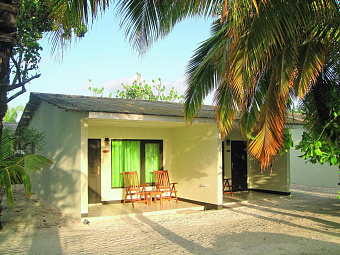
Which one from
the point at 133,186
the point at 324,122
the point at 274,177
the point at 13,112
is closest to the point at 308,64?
the point at 324,122

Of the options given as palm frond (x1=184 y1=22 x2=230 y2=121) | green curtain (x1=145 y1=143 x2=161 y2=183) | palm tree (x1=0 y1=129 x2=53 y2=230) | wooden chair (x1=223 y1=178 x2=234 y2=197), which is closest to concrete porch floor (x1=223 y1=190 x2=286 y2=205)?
wooden chair (x1=223 y1=178 x2=234 y2=197)

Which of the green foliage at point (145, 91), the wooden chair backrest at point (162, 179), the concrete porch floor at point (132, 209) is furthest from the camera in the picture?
the green foliage at point (145, 91)

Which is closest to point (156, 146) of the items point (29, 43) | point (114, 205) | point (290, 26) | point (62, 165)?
point (114, 205)

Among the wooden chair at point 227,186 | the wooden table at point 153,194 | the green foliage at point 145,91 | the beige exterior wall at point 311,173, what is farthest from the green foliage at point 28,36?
the green foliage at point 145,91

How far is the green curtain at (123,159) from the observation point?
1241 centimetres

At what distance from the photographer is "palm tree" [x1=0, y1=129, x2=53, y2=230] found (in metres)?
6.45

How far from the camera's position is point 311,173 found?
18.5m

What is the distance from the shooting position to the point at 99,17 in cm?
416

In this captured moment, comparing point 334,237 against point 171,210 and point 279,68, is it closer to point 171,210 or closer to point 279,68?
point 279,68

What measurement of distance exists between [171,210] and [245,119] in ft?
13.1

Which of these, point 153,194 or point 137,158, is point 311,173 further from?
point 153,194

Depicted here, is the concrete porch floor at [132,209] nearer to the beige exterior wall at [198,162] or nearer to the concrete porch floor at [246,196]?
the beige exterior wall at [198,162]

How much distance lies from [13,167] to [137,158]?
20.9 feet

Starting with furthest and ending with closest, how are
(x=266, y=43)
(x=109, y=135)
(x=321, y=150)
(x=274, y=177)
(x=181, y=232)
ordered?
(x=274, y=177)
(x=109, y=135)
(x=181, y=232)
(x=321, y=150)
(x=266, y=43)
